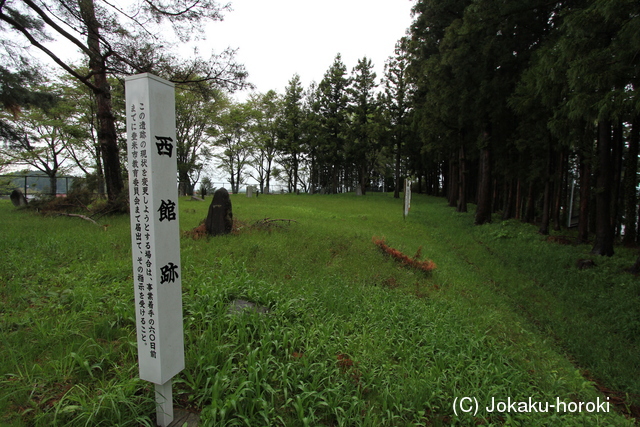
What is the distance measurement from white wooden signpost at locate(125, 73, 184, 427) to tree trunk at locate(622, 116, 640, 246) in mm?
12025

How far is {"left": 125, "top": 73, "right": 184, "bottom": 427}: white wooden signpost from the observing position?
187 cm

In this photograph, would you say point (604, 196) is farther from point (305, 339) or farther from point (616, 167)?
point (305, 339)

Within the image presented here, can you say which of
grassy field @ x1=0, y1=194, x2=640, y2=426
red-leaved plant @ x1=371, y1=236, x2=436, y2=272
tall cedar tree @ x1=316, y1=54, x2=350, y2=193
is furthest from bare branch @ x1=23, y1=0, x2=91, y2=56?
tall cedar tree @ x1=316, y1=54, x2=350, y2=193

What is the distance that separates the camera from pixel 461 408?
241 centimetres

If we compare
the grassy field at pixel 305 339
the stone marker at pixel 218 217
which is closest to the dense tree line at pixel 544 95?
the grassy field at pixel 305 339

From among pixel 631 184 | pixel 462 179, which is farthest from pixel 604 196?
pixel 462 179

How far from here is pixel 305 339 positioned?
295cm

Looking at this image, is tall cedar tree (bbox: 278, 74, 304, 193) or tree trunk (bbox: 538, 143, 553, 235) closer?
tree trunk (bbox: 538, 143, 553, 235)

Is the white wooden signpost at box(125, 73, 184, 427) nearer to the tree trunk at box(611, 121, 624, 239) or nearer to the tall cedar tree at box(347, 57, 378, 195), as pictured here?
the tree trunk at box(611, 121, 624, 239)

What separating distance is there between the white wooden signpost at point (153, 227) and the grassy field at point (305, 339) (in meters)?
0.37

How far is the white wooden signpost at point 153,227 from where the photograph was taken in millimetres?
1867

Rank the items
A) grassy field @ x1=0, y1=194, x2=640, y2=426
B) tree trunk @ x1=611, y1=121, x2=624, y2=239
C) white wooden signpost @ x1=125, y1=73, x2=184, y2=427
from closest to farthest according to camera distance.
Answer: white wooden signpost @ x1=125, y1=73, x2=184, y2=427 → grassy field @ x1=0, y1=194, x2=640, y2=426 → tree trunk @ x1=611, y1=121, x2=624, y2=239

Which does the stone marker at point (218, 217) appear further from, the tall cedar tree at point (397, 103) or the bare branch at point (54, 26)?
the tall cedar tree at point (397, 103)

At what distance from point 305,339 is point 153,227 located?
1788 millimetres
